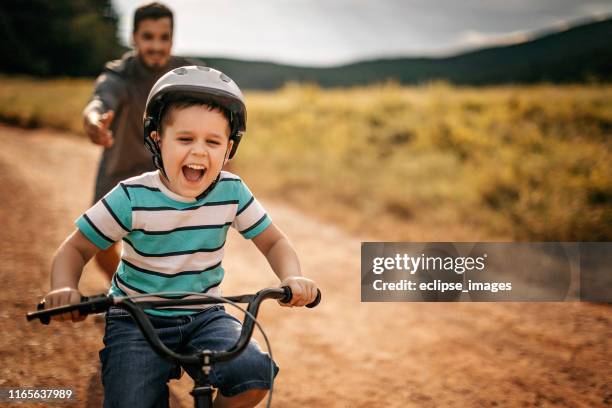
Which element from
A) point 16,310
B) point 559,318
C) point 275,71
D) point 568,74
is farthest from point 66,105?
point 275,71

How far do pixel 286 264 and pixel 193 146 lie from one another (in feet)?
2.24

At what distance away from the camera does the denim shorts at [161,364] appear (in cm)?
185

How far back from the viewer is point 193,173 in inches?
82.2

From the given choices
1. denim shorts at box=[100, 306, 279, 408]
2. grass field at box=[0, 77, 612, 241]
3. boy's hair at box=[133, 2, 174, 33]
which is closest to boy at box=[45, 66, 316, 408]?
denim shorts at box=[100, 306, 279, 408]

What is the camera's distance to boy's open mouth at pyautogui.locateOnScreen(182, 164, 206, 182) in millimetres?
2070

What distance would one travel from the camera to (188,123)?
6.63ft

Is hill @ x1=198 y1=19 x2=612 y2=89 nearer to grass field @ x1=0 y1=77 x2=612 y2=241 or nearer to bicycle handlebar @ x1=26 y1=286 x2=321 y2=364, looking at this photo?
grass field @ x1=0 y1=77 x2=612 y2=241

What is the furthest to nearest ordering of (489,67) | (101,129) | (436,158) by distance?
1. (489,67)
2. (436,158)
3. (101,129)

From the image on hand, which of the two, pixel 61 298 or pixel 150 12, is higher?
pixel 150 12

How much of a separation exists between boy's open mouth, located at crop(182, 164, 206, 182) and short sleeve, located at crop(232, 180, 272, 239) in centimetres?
26

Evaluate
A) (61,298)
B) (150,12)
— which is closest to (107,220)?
(61,298)

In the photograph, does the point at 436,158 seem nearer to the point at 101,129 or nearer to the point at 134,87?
the point at 134,87

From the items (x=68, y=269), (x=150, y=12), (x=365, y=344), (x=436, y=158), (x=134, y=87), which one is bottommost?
(x=365, y=344)

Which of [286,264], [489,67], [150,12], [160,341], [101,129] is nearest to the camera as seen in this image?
[160,341]
